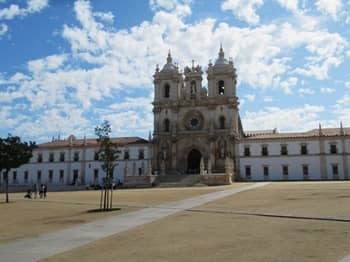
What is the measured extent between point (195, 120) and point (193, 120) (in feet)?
1.17

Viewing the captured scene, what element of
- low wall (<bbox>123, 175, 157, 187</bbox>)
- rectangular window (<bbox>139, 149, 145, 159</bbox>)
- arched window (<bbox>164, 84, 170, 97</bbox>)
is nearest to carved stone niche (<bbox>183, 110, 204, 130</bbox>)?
arched window (<bbox>164, 84, 170, 97</bbox>)

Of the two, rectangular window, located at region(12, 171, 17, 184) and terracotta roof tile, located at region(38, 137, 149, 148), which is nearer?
terracotta roof tile, located at region(38, 137, 149, 148)

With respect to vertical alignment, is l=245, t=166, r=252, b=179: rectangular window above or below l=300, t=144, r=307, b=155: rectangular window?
below

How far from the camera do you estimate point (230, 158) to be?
61.2 m

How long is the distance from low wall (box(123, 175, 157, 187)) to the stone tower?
27.6ft

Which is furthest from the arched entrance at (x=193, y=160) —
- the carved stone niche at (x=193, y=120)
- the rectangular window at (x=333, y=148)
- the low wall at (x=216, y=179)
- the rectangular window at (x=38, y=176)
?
the rectangular window at (x=38, y=176)

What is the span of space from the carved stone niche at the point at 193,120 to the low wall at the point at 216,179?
45.7 ft

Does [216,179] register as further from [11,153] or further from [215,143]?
[11,153]

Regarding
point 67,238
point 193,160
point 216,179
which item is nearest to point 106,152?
point 67,238

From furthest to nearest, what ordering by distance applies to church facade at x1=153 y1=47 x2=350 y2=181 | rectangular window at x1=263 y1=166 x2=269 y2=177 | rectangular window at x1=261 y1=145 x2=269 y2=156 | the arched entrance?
the arched entrance, rectangular window at x1=261 y1=145 x2=269 y2=156, rectangular window at x1=263 y1=166 x2=269 y2=177, church facade at x1=153 y1=47 x2=350 y2=181

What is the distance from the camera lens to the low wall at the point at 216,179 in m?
51.6

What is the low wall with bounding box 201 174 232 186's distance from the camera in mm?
51594

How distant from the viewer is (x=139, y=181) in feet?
181

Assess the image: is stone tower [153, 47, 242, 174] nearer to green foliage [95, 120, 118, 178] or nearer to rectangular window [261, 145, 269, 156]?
rectangular window [261, 145, 269, 156]
